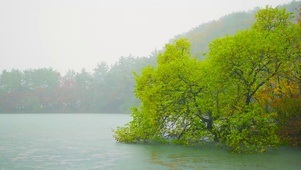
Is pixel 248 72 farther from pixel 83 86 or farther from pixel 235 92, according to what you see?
pixel 83 86

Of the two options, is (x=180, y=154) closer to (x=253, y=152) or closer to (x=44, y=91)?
(x=253, y=152)

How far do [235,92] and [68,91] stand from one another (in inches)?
3829

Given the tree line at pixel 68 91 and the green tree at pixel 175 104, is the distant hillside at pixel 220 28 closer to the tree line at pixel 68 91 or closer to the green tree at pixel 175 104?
the tree line at pixel 68 91

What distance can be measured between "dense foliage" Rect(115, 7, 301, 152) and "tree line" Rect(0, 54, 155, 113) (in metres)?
79.7

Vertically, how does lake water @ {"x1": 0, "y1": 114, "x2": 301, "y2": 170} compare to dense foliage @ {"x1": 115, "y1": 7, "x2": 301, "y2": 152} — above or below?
below

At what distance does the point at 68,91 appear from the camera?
379 feet

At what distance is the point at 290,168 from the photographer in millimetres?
A: 16125

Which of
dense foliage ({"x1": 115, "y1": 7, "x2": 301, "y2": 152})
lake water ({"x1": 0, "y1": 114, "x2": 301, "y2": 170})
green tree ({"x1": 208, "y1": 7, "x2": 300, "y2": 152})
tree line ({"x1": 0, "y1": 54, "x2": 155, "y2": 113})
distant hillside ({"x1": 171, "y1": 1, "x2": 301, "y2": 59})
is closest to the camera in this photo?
lake water ({"x1": 0, "y1": 114, "x2": 301, "y2": 170})

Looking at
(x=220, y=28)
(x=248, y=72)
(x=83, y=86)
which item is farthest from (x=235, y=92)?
(x=83, y=86)

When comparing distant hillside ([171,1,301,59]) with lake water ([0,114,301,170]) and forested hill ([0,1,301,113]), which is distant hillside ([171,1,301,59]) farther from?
lake water ([0,114,301,170])

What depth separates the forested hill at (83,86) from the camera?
10888 centimetres

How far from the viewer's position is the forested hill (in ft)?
357

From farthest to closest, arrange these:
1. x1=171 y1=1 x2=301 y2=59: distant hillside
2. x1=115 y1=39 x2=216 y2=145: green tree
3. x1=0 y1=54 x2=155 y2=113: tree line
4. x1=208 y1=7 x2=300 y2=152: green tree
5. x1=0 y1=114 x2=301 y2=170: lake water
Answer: x1=0 y1=54 x2=155 y2=113: tree line
x1=171 y1=1 x2=301 y2=59: distant hillside
x1=115 y1=39 x2=216 y2=145: green tree
x1=208 y1=7 x2=300 y2=152: green tree
x1=0 y1=114 x2=301 y2=170: lake water

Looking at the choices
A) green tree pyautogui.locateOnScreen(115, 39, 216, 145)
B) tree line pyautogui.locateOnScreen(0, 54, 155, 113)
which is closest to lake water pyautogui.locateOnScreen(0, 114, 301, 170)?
green tree pyautogui.locateOnScreen(115, 39, 216, 145)
